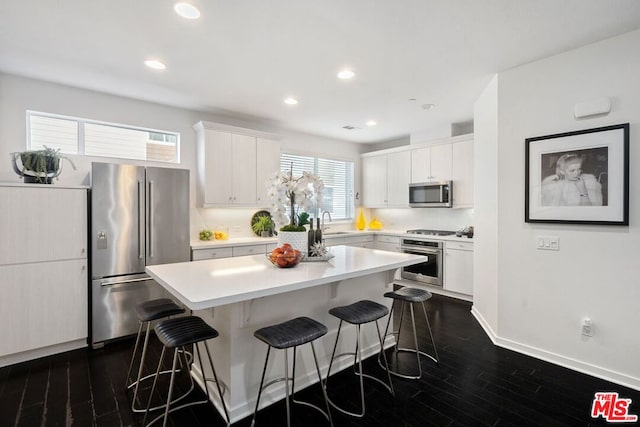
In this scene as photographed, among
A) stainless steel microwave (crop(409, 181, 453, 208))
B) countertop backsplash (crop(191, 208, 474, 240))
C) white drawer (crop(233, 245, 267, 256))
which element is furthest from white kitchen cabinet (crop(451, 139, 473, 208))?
white drawer (crop(233, 245, 267, 256))

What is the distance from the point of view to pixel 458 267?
4594mm

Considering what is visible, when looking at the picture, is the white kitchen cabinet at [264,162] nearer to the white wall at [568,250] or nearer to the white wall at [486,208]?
the white wall at [486,208]

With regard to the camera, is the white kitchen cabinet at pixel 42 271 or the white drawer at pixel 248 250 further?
the white drawer at pixel 248 250

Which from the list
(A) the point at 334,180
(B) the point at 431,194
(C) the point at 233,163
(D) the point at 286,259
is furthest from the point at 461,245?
(C) the point at 233,163

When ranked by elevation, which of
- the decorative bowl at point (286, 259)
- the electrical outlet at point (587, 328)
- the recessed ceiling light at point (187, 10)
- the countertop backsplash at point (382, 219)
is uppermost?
the recessed ceiling light at point (187, 10)

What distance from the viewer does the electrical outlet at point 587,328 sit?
2.57m

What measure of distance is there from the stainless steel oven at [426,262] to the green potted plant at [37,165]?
4.69 m

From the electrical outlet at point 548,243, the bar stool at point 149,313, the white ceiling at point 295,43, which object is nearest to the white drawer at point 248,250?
the bar stool at point 149,313

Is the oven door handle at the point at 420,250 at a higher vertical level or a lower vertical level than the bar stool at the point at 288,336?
higher

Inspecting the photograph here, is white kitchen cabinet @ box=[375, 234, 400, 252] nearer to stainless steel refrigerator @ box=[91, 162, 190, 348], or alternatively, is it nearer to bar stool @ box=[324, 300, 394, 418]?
bar stool @ box=[324, 300, 394, 418]

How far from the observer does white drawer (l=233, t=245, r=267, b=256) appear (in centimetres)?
410

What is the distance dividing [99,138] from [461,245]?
492cm

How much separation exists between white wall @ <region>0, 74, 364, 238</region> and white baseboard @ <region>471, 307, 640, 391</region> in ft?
11.6

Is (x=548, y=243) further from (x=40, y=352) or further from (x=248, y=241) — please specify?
(x=40, y=352)
